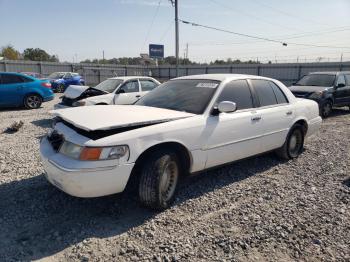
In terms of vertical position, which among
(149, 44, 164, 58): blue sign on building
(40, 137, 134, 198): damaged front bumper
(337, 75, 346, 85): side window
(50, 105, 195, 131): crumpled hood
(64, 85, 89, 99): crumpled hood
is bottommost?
(40, 137, 134, 198): damaged front bumper

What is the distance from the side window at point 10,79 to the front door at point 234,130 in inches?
417

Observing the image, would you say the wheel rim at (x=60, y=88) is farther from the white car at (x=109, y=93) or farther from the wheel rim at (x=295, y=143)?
the wheel rim at (x=295, y=143)

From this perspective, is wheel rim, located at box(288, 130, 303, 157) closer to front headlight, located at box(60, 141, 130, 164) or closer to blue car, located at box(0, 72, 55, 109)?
front headlight, located at box(60, 141, 130, 164)

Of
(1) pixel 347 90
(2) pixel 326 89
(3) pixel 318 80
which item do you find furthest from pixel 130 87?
(1) pixel 347 90

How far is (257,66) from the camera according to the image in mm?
28859

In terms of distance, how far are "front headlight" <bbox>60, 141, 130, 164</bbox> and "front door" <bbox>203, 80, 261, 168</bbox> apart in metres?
1.18

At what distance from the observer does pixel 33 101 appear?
1305 cm

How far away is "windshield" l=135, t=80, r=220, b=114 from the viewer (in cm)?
433

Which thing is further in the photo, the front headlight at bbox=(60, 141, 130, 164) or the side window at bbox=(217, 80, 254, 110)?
the side window at bbox=(217, 80, 254, 110)

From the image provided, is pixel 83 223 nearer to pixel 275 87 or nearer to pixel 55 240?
pixel 55 240

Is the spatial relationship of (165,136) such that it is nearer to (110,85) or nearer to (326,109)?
(110,85)

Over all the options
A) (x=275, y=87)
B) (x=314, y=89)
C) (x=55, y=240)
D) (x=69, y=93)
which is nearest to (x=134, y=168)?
(x=55, y=240)

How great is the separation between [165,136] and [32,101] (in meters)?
11.1

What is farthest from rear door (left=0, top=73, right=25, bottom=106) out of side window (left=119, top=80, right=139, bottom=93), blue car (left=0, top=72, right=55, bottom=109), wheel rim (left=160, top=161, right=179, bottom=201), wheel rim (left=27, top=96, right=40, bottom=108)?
wheel rim (left=160, top=161, right=179, bottom=201)
